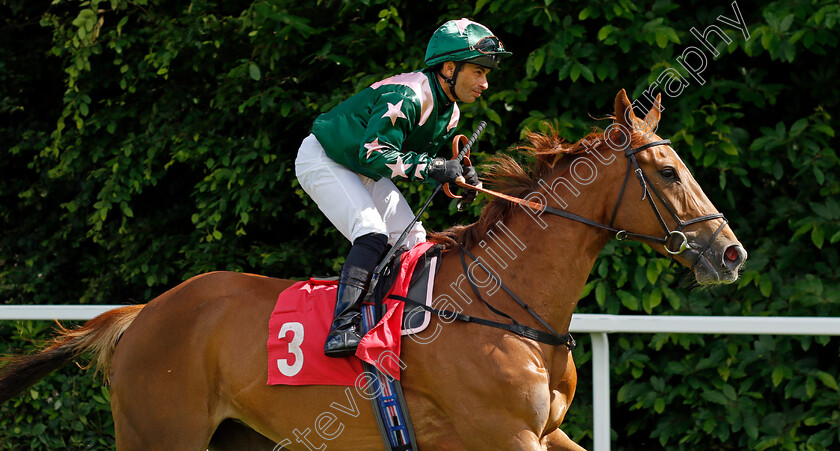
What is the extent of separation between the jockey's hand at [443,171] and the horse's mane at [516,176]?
23 cm

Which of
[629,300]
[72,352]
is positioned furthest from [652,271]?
[72,352]

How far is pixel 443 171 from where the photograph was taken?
9.89ft

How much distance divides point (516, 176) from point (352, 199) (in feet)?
2.31

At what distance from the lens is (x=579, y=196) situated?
300cm

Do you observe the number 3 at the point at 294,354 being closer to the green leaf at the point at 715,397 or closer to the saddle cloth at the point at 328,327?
the saddle cloth at the point at 328,327

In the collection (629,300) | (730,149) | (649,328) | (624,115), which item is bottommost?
(629,300)

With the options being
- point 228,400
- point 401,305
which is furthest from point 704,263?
point 228,400

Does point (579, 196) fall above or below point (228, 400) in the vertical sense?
above

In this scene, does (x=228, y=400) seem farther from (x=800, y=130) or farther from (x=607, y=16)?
(x=800, y=130)

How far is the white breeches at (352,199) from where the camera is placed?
321cm

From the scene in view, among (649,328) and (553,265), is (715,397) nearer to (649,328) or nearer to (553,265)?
(649,328)

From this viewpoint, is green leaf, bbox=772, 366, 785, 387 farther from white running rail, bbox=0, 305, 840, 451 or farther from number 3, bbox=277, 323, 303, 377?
number 3, bbox=277, 323, 303, 377

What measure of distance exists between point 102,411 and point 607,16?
4027 mm

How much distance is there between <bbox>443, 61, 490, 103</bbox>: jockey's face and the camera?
3227 millimetres
